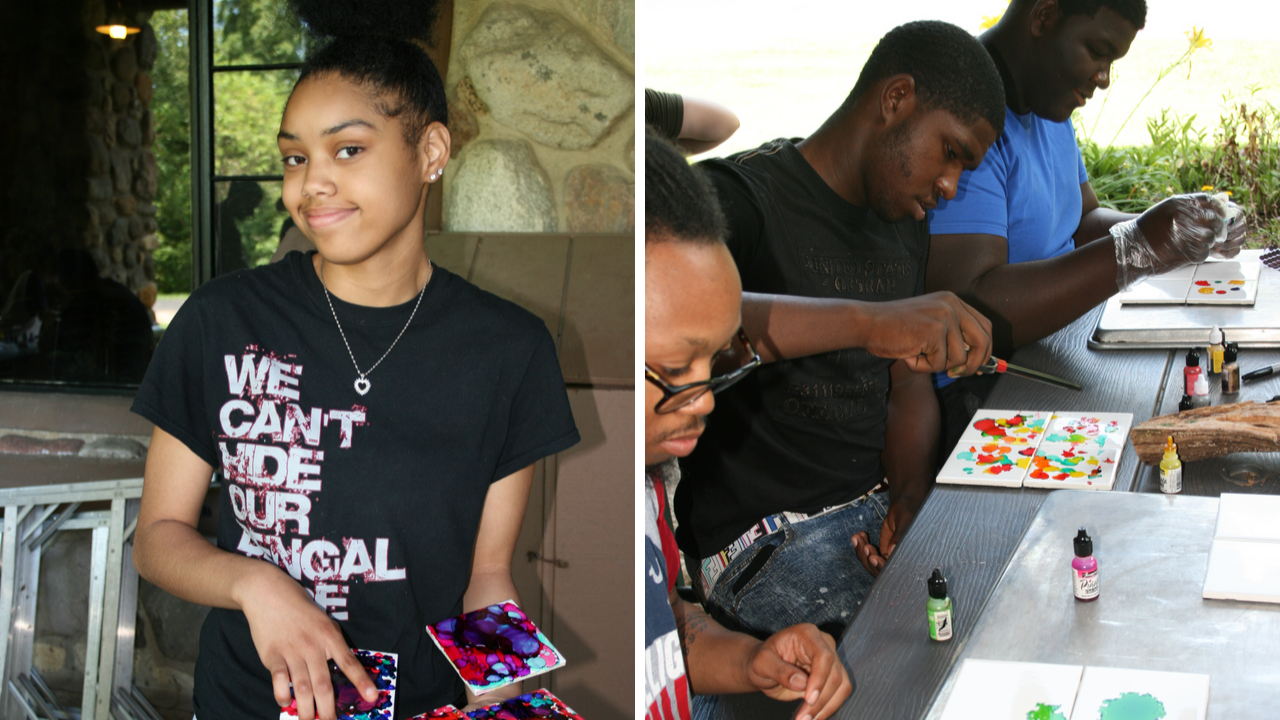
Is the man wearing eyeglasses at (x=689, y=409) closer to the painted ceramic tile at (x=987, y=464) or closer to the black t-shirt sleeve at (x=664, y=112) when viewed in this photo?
the black t-shirt sleeve at (x=664, y=112)

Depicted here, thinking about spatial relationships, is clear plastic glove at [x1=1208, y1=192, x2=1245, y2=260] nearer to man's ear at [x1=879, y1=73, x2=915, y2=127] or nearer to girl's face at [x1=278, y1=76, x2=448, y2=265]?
man's ear at [x1=879, y1=73, x2=915, y2=127]

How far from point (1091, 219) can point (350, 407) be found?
108cm

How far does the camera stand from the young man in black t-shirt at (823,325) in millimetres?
1021

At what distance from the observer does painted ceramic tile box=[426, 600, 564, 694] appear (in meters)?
0.91

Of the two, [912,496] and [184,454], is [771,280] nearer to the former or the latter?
[912,496]

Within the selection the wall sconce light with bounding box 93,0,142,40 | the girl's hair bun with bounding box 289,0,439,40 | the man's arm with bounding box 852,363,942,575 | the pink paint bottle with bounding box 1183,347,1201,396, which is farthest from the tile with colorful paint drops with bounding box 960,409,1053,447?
the wall sconce light with bounding box 93,0,142,40

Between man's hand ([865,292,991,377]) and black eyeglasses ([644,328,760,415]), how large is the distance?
240mm

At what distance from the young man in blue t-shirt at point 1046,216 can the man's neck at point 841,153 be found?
20cm

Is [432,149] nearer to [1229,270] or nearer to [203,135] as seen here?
[203,135]

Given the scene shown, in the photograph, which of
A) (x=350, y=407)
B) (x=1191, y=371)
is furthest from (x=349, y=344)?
(x=1191, y=371)

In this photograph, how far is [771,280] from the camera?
976 millimetres

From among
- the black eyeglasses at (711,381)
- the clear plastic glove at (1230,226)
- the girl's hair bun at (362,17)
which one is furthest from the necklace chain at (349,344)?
the clear plastic glove at (1230,226)

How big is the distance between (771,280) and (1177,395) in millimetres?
836

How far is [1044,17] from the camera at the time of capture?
1.35 m
